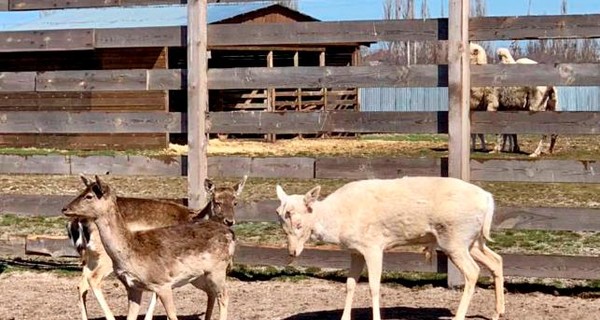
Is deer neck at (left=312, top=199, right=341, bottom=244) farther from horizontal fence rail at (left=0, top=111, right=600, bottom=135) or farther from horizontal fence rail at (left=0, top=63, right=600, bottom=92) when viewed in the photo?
horizontal fence rail at (left=0, top=63, right=600, bottom=92)

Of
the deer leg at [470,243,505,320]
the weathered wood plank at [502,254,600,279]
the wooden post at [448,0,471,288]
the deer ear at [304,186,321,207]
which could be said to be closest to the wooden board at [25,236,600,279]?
the weathered wood plank at [502,254,600,279]

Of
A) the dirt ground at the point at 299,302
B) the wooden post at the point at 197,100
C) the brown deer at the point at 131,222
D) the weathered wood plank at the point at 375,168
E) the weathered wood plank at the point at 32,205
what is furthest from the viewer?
the weathered wood plank at the point at 32,205

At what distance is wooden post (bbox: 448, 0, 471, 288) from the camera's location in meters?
9.59

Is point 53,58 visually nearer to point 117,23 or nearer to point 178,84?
point 117,23

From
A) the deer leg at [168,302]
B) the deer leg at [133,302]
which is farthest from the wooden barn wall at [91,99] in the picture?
the deer leg at [168,302]

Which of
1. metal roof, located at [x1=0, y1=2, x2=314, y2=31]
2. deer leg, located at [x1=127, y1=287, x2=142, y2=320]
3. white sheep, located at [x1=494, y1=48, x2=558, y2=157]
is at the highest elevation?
metal roof, located at [x1=0, y1=2, x2=314, y2=31]

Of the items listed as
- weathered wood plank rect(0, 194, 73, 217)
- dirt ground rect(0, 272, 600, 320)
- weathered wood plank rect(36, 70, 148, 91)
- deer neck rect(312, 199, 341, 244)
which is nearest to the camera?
deer neck rect(312, 199, 341, 244)

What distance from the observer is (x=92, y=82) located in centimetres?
1114

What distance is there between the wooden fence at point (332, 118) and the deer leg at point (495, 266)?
1009 millimetres

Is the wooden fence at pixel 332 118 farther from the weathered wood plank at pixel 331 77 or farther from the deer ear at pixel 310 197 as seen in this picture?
the deer ear at pixel 310 197

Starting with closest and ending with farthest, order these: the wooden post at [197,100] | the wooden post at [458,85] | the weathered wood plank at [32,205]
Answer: the wooden post at [458,85] → the wooden post at [197,100] → the weathered wood plank at [32,205]

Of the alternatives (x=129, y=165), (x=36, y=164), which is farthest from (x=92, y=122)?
(x=36, y=164)

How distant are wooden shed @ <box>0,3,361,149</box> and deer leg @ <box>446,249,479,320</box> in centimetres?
1643

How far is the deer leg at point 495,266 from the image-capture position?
843cm
